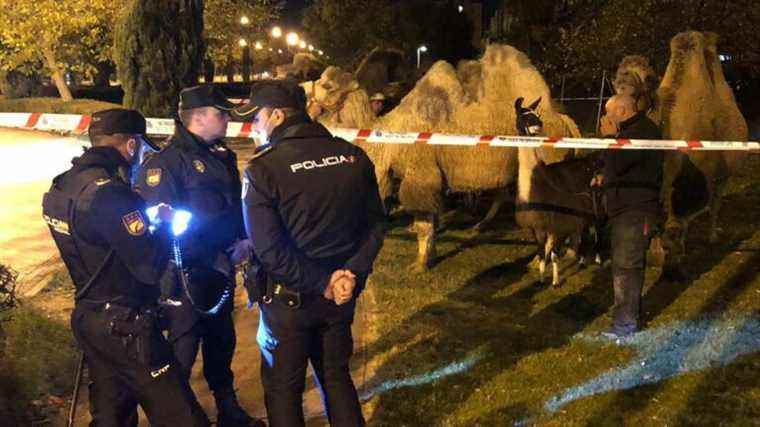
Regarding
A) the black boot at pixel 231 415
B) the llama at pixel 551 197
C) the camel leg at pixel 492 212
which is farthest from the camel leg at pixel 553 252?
the black boot at pixel 231 415

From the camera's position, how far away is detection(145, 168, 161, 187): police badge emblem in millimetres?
3928

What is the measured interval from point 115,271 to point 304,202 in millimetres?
921

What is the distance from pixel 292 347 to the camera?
3510mm

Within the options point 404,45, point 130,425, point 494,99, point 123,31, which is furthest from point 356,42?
point 130,425

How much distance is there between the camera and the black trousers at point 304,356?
3514 millimetres

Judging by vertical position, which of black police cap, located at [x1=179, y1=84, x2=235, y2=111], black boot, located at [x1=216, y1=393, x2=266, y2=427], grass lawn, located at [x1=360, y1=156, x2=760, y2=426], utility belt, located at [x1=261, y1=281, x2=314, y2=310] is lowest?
grass lawn, located at [x1=360, y1=156, x2=760, y2=426]

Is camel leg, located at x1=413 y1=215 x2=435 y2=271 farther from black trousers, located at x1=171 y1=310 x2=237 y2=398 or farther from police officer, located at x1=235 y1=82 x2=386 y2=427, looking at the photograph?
police officer, located at x1=235 y1=82 x2=386 y2=427

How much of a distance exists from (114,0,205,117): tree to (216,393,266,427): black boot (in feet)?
49.4

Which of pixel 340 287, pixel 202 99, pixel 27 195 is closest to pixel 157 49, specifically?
pixel 27 195

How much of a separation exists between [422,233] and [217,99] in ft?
14.5

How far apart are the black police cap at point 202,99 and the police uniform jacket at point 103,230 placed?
90cm

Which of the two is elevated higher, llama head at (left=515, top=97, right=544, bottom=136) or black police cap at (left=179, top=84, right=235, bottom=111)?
black police cap at (left=179, top=84, right=235, bottom=111)

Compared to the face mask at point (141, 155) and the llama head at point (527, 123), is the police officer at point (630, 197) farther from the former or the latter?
the face mask at point (141, 155)

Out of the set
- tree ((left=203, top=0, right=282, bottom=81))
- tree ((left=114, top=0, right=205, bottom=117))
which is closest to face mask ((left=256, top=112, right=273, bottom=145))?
tree ((left=114, top=0, right=205, bottom=117))
